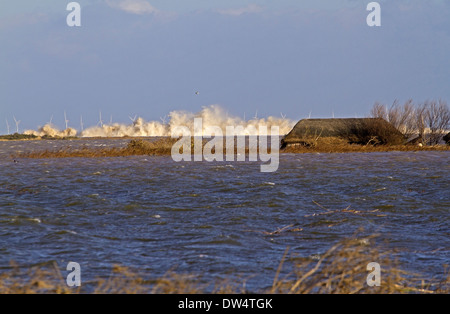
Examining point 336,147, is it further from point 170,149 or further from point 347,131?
point 170,149

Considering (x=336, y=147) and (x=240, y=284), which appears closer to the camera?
(x=240, y=284)

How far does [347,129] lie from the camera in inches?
2670

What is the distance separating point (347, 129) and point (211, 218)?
51.0 m

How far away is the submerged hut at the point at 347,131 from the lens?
217ft

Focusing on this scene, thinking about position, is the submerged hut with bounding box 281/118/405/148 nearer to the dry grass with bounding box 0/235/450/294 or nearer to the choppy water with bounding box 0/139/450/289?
the choppy water with bounding box 0/139/450/289

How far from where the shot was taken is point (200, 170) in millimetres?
40156

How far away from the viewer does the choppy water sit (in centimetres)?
1320

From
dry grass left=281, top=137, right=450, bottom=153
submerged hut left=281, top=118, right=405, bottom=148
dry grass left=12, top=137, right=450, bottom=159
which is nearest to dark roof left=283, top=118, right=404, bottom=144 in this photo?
submerged hut left=281, top=118, right=405, bottom=148

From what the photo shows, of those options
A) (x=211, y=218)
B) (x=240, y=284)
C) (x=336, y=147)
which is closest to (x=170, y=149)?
(x=336, y=147)

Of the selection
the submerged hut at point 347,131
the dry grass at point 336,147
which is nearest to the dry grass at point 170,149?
the dry grass at point 336,147

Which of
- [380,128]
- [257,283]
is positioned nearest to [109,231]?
[257,283]
